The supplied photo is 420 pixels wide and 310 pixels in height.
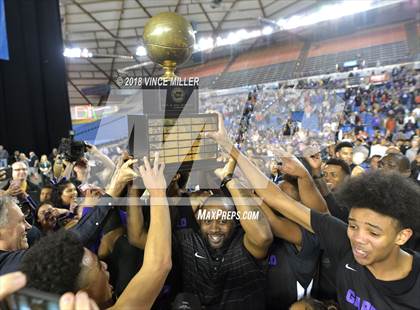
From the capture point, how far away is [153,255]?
47.5 inches

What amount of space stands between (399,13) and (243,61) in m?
5.97

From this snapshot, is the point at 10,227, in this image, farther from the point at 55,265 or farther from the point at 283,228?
the point at 283,228

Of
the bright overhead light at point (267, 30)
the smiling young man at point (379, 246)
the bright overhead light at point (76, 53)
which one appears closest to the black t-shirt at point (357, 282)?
the smiling young man at point (379, 246)

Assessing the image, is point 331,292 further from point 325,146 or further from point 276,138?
point 325,146

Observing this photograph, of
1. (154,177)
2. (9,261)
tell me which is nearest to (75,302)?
(154,177)

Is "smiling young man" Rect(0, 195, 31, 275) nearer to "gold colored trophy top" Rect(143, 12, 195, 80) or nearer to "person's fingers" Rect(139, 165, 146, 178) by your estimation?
"person's fingers" Rect(139, 165, 146, 178)

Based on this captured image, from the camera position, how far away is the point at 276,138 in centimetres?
300

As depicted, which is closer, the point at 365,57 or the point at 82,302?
the point at 82,302

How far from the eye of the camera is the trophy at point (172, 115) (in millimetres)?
1412

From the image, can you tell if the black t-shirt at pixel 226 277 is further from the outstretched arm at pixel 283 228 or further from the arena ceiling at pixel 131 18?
the arena ceiling at pixel 131 18

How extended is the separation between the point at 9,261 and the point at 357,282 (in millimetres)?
1178

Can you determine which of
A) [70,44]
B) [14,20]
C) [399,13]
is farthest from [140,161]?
[70,44]

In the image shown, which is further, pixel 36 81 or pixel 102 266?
pixel 36 81

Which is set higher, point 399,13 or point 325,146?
point 399,13
